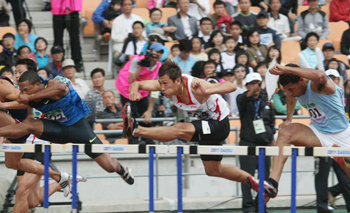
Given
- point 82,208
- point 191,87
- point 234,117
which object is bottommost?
point 82,208

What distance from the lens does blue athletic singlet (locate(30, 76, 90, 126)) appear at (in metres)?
10.2

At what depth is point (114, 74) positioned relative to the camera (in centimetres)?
1503

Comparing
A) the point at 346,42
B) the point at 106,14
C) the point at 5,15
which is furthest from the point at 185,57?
the point at 346,42

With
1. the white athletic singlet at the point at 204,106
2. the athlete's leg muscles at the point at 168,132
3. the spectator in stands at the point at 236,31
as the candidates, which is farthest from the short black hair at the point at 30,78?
the spectator in stands at the point at 236,31

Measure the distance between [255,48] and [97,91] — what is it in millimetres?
3400

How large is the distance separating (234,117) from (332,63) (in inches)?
95.9

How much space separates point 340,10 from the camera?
17.3 meters

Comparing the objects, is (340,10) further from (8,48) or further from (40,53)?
(8,48)

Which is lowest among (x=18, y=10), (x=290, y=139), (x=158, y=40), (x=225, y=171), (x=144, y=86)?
(x=225, y=171)

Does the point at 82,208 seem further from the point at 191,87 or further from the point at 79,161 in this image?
the point at 191,87

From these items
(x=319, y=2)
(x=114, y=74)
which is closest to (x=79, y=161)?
(x=114, y=74)

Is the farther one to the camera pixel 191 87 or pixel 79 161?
pixel 79 161

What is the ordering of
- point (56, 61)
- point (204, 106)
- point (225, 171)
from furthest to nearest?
1. point (56, 61)
2. point (225, 171)
3. point (204, 106)

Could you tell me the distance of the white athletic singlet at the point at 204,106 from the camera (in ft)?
33.9
